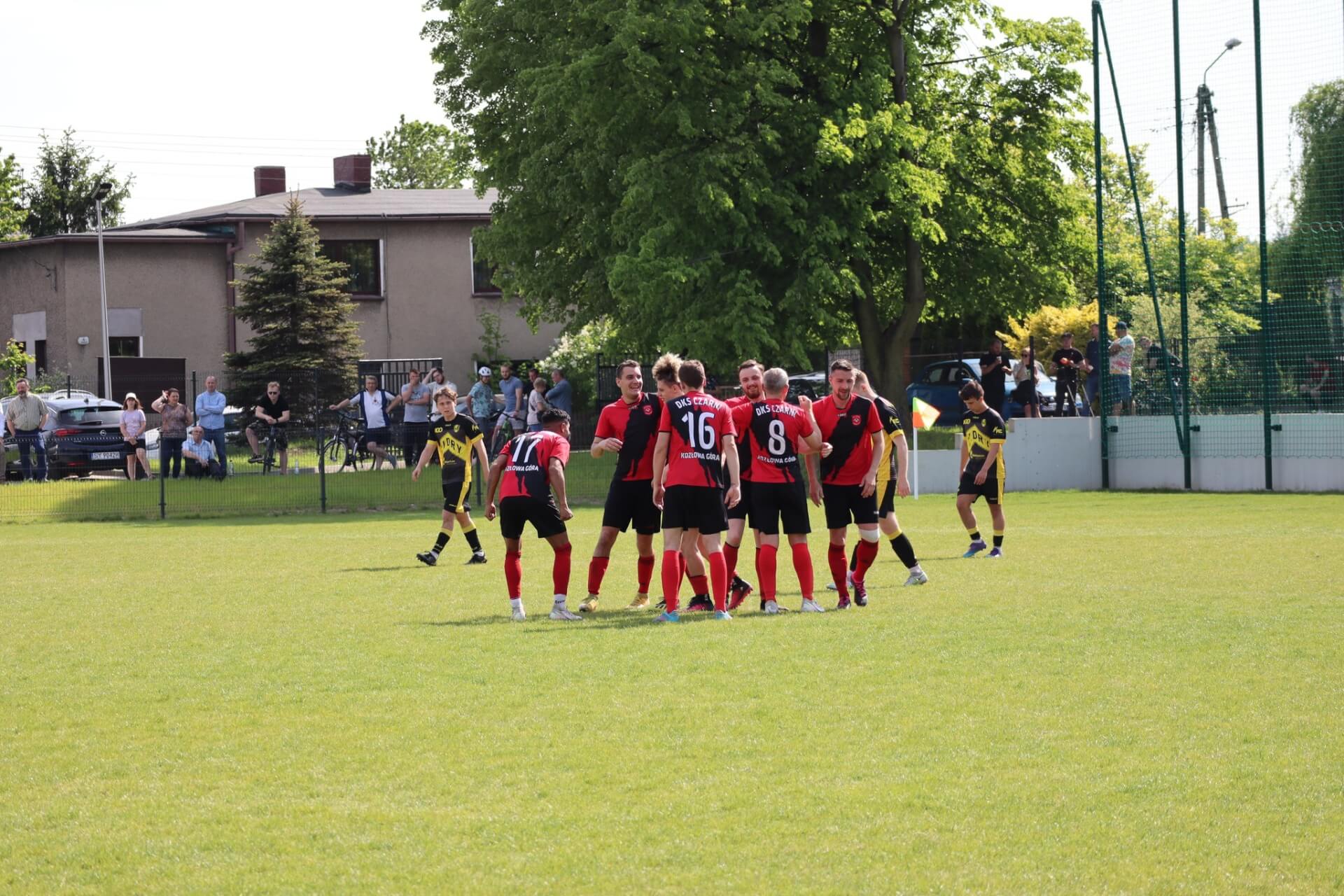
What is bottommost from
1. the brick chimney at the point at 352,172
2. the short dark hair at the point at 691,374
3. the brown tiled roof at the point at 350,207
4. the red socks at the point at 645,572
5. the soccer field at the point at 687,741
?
the soccer field at the point at 687,741

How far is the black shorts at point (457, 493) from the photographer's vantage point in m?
17.6

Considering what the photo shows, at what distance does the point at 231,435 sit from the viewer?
1232 inches

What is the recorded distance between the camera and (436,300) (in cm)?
4928

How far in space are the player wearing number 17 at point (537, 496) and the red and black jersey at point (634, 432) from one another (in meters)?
0.47

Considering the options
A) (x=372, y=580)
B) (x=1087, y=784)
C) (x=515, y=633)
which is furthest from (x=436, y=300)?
(x=1087, y=784)

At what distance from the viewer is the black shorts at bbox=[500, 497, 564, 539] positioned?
40.9ft

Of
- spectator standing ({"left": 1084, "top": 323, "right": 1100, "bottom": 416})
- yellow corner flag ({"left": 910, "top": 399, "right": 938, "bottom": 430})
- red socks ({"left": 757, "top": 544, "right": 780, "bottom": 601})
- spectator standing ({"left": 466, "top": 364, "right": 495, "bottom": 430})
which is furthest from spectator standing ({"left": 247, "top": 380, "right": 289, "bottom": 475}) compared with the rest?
red socks ({"left": 757, "top": 544, "right": 780, "bottom": 601})

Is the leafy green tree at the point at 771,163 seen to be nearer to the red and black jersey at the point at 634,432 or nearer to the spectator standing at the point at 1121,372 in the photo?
the spectator standing at the point at 1121,372

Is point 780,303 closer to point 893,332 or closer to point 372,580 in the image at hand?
point 893,332

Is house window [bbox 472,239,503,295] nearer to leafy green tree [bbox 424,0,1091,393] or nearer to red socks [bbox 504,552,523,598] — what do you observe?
leafy green tree [bbox 424,0,1091,393]

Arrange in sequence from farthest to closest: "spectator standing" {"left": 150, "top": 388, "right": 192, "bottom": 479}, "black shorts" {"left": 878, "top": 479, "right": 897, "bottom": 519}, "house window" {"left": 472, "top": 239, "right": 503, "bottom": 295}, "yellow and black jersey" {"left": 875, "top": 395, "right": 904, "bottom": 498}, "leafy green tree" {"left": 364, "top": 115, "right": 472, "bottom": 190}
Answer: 1. "leafy green tree" {"left": 364, "top": 115, "right": 472, "bottom": 190}
2. "house window" {"left": 472, "top": 239, "right": 503, "bottom": 295}
3. "spectator standing" {"left": 150, "top": 388, "right": 192, "bottom": 479}
4. "black shorts" {"left": 878, "top": 479, "right": 897, "bottom": 519}
5. "yellow and black jersey" {"left": 875, "top": 395, "right": 904, "bottom": 498}

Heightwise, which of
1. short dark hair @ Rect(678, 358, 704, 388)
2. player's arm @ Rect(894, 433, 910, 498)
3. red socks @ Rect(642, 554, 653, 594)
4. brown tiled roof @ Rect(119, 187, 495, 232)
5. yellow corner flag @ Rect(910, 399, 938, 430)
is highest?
brown tiled roof @ Rect(119, 187, 495, 232)

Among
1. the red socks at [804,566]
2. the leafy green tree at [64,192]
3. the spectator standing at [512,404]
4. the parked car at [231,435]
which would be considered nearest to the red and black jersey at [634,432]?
the red socks at [804,566]

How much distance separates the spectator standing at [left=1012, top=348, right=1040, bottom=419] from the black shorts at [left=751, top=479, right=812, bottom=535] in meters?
18.2
